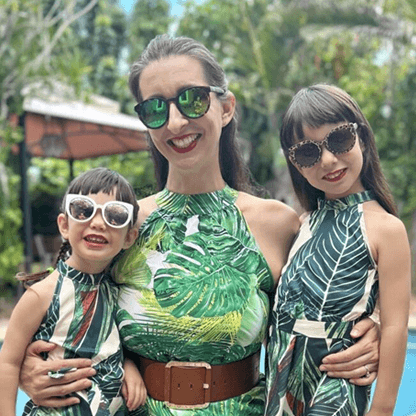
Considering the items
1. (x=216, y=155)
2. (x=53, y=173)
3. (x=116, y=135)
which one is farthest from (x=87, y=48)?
(x=216, y=155)

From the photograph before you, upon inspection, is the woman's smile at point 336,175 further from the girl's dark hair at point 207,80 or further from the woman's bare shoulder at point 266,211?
the girl's dark hair at point 207,80

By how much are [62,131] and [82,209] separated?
27.3 feet

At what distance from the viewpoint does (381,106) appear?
455 inches

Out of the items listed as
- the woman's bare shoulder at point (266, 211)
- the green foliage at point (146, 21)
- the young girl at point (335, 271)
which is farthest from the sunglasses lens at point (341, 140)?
the green foliage at point (146, 21)

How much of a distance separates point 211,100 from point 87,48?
20546mm

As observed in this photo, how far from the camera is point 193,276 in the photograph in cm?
195

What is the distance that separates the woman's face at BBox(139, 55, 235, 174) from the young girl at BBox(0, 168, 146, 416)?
193 millimetres

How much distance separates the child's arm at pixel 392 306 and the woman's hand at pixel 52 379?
83 cm

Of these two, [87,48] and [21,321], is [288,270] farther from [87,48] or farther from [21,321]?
[87,48]

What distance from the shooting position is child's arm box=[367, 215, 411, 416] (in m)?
1.82

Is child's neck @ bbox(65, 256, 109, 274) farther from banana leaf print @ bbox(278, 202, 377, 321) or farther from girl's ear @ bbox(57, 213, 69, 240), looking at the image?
banana leaf print @ bbox(278, 202, 377, 321)

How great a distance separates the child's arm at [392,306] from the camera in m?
1.82

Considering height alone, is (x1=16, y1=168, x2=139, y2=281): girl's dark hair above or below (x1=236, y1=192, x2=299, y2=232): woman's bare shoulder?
above

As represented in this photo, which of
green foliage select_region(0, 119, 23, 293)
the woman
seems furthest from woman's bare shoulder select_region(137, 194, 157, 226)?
green foliage select_region(0, 119, 23, 293)
